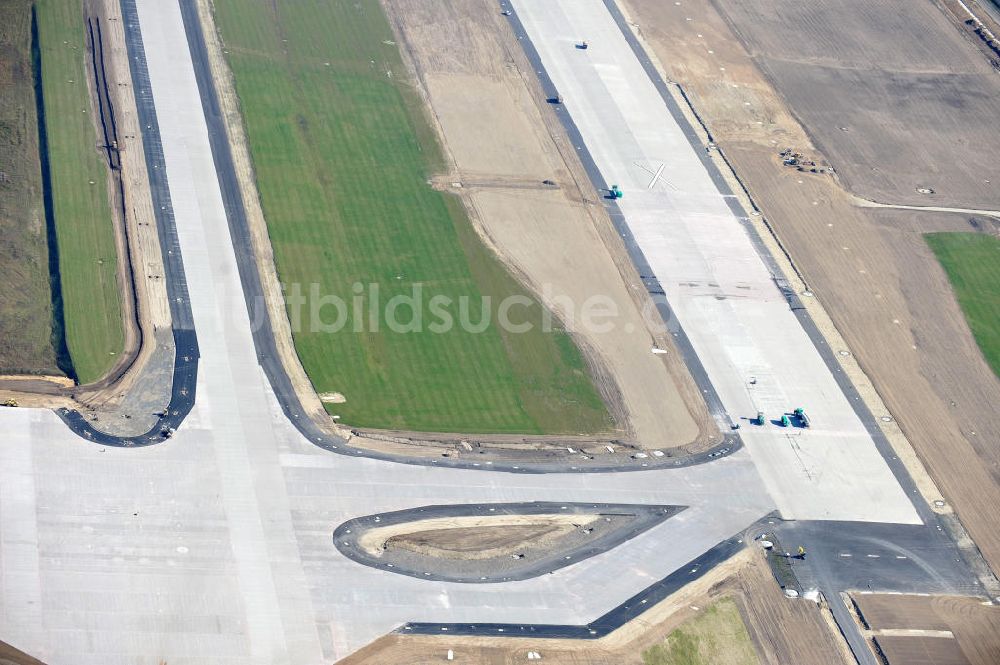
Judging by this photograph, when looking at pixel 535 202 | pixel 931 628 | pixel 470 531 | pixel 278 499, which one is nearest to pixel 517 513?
pixel 470 531

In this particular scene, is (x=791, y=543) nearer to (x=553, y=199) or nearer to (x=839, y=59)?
(x=553, y=199)

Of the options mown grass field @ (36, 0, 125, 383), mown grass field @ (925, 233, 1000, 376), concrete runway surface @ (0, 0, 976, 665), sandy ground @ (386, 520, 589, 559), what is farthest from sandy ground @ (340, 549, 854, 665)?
mown grass field @ (925, 233, 1000, 376)

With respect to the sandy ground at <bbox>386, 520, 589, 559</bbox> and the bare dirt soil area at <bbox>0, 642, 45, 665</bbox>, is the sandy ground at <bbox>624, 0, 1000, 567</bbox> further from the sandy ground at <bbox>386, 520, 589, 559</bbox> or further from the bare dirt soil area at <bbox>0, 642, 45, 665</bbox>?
the bare dirt soil area at <bbox>0, 642, 45, 665</bbox>

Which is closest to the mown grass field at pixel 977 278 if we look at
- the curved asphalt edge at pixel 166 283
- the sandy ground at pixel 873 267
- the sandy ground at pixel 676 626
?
the sandy ground at pixel 873 267

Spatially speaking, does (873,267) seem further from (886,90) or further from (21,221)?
(21,221)

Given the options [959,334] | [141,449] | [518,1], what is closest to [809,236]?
[959,334]
